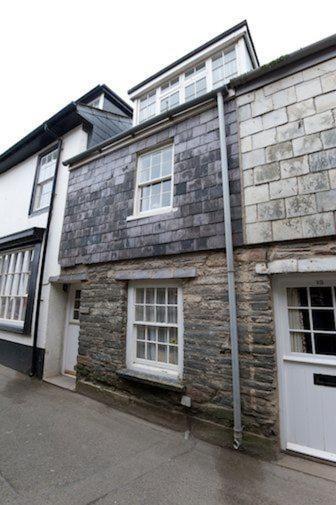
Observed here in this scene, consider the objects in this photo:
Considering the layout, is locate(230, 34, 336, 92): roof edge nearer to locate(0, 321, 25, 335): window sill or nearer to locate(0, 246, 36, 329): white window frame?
locate(0, 246, 36, 329): white window frame

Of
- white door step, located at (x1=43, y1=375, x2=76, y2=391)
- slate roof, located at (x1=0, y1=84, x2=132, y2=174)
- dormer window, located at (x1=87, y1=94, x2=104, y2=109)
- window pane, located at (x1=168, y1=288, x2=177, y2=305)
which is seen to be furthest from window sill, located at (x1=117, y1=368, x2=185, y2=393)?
dormer window, located at (x1=87, y1=94, x2=104, y2=109)

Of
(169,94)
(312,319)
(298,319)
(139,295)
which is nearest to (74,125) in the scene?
(169,94)

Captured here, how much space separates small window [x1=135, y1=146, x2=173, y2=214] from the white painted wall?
270cm

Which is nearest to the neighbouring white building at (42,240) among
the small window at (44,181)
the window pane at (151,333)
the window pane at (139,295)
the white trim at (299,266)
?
the small window at (44,181)

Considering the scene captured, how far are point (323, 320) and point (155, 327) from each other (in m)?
2.86

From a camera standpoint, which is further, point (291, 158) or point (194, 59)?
point (194, 59)

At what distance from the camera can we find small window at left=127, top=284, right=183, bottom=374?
485cm

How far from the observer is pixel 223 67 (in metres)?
6.21

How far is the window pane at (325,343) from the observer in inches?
144

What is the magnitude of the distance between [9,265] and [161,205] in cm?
617

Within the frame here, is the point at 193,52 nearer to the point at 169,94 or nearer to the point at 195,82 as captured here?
the point at 195,82

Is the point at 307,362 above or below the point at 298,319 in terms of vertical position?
below

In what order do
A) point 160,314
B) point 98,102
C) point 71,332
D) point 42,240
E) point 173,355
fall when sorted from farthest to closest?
point 98,102 < point 42,240 < point 71,332 < point 160,314 < point 173,355

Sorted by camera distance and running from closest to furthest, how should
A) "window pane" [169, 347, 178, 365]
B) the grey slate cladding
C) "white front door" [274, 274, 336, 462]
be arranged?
"white front door" [274, 274, 336, 462] → the grey slate cladding → "window pane" [169, 347, 178, 365]
